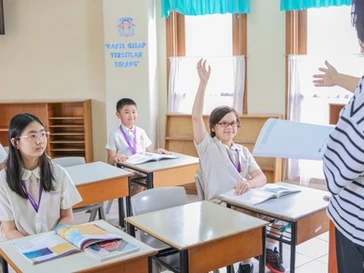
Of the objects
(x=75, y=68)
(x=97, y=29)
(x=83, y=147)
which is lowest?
(x=83, y=147)

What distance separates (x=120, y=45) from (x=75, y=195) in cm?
338

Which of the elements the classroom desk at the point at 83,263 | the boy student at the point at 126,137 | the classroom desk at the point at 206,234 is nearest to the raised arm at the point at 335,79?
the classroom desk at the point at 206,234

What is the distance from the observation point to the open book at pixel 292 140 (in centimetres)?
167

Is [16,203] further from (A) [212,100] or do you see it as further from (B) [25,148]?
(A) [212,100]

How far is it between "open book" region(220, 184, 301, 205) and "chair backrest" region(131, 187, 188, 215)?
0.27 m

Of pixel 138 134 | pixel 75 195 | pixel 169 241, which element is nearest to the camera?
pixel 169 241

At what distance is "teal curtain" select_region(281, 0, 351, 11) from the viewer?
4.29m

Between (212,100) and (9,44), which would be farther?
(9,44)

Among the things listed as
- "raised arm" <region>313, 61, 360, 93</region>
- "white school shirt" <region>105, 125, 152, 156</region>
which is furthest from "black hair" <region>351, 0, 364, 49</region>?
"white school shirt" <region>105, 125, 152, 156</region>

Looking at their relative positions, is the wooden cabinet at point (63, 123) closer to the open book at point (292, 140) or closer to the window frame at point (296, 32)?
the window frame at point (296, 32)

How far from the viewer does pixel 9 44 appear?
6.00 m

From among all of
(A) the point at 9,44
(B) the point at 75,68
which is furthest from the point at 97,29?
(A) the point at 9,44

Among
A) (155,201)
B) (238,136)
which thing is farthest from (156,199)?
(238,136)

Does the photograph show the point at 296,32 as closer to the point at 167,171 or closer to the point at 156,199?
the point at 167,171
